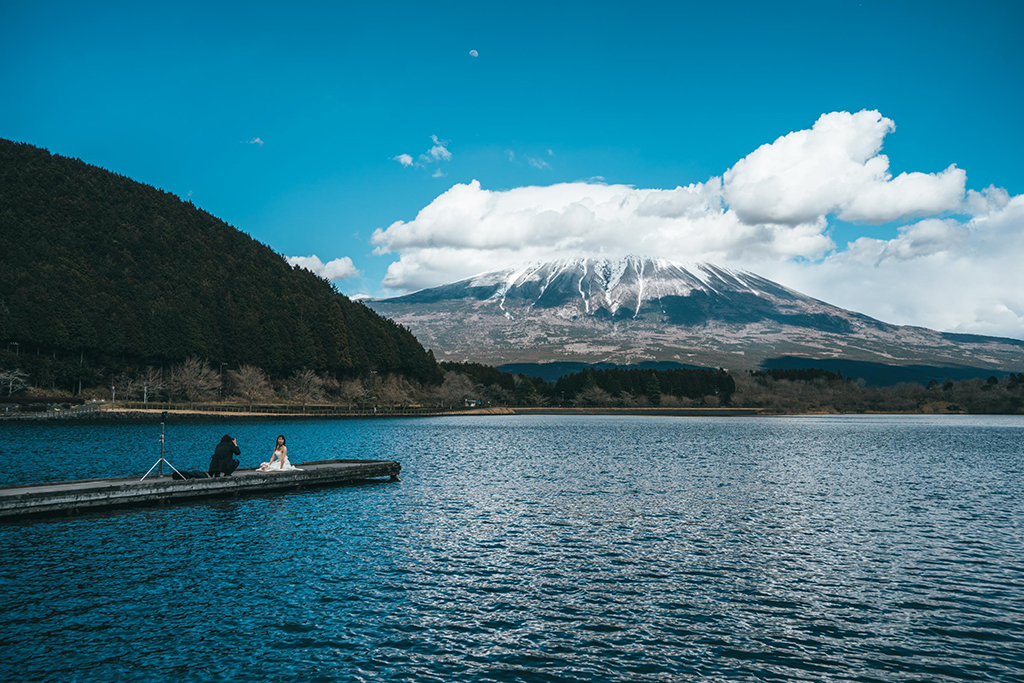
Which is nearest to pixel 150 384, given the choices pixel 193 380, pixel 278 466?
pixel 193 380

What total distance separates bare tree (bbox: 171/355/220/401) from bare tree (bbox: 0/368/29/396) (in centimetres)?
3212

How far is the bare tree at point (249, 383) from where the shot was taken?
182 m

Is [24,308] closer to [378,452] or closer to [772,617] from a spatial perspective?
[378,452]

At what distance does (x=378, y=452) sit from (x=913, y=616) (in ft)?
213

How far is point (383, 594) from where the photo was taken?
2203cm

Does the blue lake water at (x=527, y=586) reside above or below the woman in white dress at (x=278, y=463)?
below

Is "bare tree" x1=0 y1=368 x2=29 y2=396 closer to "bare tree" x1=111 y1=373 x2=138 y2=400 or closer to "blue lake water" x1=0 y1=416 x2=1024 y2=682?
"bare tree" x1=111 y1=373 x2=138 y2=400

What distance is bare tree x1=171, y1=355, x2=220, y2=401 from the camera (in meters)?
167

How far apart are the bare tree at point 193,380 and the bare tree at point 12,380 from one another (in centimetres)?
3212

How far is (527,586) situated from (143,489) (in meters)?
24.5

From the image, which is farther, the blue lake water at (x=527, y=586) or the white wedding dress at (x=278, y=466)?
the white wedding dress at (x=278, y=466)

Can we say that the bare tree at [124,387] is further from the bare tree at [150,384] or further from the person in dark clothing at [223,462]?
the person in dark clothing at [223,462]

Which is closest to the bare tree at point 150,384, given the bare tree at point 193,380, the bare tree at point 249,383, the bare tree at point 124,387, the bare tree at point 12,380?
the bare tree at point 124,387

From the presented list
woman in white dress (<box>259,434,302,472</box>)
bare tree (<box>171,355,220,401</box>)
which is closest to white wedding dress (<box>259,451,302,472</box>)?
woman in white dress (<box>259,434,302,472</box>)
